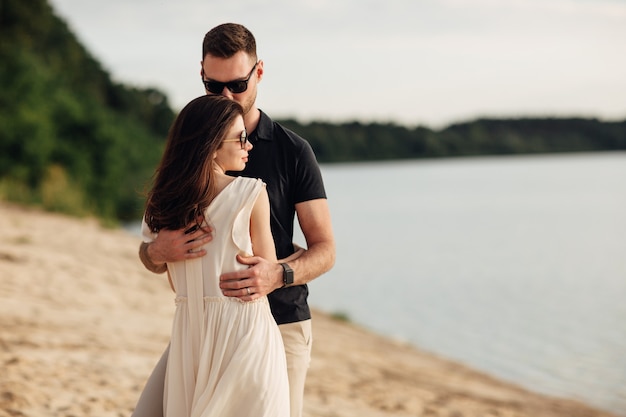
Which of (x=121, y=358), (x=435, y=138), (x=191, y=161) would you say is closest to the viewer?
(x=191, y=161)

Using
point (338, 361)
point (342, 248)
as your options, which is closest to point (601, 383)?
point (338, 361)

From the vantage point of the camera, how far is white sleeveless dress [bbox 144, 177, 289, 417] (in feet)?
9.11

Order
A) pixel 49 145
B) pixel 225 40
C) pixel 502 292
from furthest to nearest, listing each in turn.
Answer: pixel 49 145
pixel 502 292
pixel 225 40

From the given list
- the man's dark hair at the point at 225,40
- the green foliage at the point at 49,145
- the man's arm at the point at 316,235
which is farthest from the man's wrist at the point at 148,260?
the green foliage at the point at 49,145

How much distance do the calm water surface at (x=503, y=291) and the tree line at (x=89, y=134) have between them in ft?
22.5

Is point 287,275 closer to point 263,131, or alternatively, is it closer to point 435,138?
point 263,131

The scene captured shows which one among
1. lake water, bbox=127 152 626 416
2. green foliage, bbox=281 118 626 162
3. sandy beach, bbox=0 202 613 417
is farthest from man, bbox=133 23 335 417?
green foliage, bbox=281 118 626 162

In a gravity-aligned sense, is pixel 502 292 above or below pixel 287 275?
below

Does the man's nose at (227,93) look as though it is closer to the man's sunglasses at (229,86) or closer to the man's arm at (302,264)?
the man's sunglasses at (229,86)

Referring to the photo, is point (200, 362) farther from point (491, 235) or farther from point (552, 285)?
point (491, 235)

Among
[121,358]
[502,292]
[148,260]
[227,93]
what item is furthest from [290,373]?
[502,292]

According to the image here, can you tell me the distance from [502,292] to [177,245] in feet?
62.7

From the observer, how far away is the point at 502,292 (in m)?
20.9

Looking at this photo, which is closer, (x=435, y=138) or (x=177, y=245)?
(x=177, y=245)
